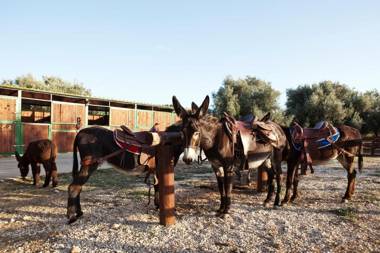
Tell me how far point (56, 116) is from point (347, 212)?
1884 cm

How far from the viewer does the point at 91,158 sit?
5129 mm

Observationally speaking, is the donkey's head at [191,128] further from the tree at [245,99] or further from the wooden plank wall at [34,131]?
the tree at [245,99]

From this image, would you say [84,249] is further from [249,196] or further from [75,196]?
[249,196]

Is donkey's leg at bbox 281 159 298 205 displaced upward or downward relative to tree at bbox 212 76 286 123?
downward

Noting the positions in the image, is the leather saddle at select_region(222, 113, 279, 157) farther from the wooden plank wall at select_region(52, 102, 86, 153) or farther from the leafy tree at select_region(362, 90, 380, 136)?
the leafy tree at select_region(362, 90, 380, 136)

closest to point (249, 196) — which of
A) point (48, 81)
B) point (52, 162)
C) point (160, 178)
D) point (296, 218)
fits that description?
point (296, 218)

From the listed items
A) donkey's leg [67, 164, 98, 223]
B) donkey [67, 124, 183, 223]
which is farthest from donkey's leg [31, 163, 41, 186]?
donkey's leg [67, 164, 98, 223]

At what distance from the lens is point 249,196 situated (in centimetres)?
723

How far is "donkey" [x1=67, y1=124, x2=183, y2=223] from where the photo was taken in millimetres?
5027

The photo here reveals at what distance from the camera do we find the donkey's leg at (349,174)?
6723mm

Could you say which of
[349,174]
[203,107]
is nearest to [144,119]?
[349,174]

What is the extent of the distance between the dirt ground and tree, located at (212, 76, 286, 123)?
88.1ft

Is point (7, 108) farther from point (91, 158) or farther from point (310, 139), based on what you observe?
point (310, 139)

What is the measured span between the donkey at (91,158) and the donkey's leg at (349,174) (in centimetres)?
478
